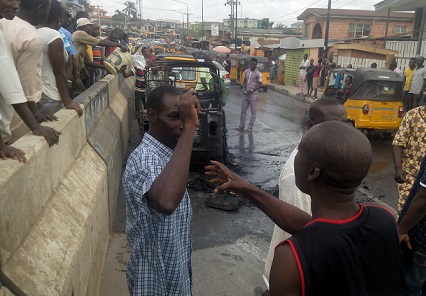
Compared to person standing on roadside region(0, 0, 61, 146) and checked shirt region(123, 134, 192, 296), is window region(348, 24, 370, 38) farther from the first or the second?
checked shirt region(123, 134, 192, 296)

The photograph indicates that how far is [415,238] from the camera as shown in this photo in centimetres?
250

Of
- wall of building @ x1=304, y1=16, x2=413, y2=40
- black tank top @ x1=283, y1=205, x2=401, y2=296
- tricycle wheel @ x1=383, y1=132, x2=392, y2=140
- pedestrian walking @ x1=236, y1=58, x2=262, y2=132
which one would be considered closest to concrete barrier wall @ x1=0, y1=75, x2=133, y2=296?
black tank top @ x1=283, y1=205, x2=401, y2=296

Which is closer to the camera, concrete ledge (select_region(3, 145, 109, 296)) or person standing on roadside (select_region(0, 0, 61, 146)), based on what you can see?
concrete ledge (select_region(3, 145, 109, 296))

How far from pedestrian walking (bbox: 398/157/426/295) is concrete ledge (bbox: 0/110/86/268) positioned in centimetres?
230

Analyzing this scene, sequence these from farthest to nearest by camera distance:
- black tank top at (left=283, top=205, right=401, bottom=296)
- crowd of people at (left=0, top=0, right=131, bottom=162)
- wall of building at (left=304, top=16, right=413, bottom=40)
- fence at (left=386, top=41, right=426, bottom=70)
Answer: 1. wall of building at (left=304, top=16, right=413, bottom=40)
2. fence at (left=386, top=41, right=426, bottom=70)
3. crowd of people at (left=0, top=0, right=131, bottom=162)
4. black tank top at (left=283, top=205, right=401, bottom=296)

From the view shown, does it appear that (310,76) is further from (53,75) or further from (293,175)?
(293,175)

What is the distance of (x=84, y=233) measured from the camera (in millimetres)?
2590

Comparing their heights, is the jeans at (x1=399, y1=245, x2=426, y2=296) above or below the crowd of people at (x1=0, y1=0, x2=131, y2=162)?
below

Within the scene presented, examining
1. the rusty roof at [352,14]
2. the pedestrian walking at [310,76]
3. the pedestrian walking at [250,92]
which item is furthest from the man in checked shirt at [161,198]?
the rusty roof at [352,14]

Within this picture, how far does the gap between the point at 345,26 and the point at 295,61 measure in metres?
12.9

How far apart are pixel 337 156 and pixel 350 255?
34 cm

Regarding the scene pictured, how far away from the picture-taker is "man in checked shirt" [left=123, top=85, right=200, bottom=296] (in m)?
1.67

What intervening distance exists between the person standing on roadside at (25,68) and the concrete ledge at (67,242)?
19.4 inches

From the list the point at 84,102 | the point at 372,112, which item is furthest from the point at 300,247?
the point at 372,112
